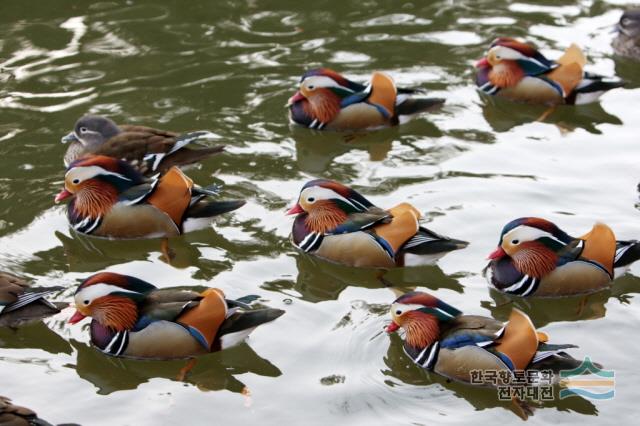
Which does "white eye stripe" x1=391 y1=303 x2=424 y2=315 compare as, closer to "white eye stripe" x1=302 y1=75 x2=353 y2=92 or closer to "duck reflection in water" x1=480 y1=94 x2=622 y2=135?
"white eye stripe" x1=302 y1=75 x2=353 y2=92

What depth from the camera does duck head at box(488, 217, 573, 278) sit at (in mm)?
8375

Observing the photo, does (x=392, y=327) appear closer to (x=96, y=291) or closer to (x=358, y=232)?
(x=358, y=232)

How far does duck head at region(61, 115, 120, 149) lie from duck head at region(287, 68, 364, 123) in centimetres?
186

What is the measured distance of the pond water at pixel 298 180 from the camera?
738cm

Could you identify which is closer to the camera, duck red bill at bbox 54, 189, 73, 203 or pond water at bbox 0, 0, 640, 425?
pond water at bbox 0, 0, 640, 425

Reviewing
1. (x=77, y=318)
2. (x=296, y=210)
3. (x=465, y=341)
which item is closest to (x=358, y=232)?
(x=296, y=210)

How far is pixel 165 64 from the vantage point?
40.8ft

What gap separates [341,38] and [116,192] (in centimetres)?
444

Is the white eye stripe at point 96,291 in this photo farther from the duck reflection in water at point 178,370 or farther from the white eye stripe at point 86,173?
the white eye stripe at point 86,173

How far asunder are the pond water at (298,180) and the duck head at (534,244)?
269mm

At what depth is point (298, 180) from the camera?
10.3m

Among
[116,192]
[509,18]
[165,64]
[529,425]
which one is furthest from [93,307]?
[509,18]
